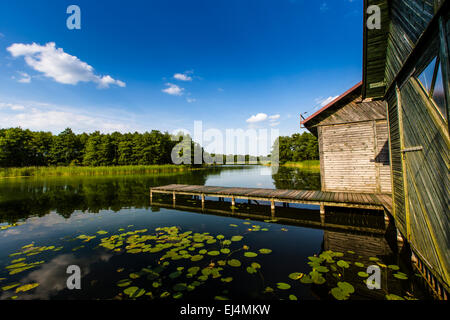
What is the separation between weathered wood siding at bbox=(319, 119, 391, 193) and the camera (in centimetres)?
949

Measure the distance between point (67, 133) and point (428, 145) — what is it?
75.6 m

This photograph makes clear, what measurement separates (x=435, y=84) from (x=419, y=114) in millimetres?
950

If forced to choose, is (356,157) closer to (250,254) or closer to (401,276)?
(401,276)

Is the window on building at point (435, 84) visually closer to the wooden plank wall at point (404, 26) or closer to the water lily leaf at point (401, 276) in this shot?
the wooden plank wall at point (404, 26)

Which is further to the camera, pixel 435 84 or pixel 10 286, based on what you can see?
pixel 10 286

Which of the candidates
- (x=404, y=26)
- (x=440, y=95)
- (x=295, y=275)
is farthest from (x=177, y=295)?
(x=404, y=26)

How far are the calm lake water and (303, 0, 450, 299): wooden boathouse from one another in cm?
116

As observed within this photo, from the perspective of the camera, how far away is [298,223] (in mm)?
8547

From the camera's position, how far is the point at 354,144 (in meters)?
10.1

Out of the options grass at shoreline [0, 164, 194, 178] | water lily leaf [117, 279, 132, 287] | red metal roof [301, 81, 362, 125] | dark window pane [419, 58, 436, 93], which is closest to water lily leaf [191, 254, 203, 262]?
water lily leaf [117, 279, 132, 287]

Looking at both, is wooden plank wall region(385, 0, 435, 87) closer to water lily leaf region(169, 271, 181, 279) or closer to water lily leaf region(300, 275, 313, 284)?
water lily leaf region(300, 275, 313, 284)

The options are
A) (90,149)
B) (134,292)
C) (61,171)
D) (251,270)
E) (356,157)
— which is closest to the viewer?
(134,292)

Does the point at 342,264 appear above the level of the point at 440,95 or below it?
below
